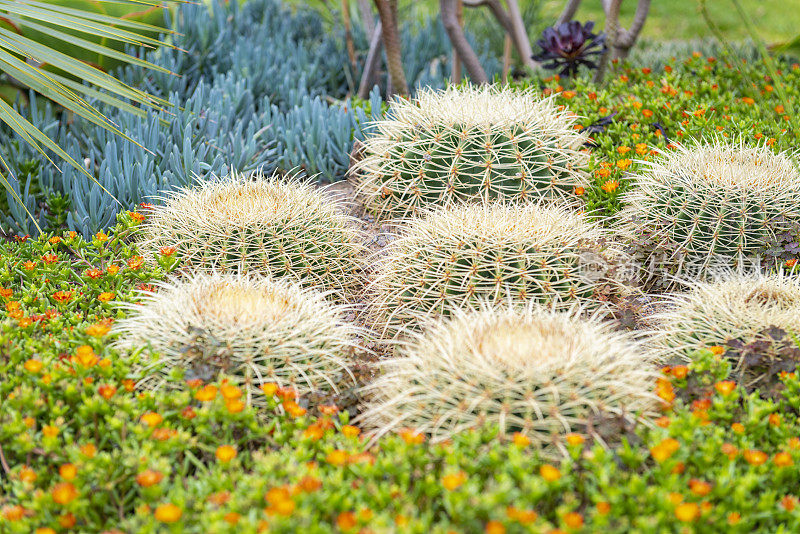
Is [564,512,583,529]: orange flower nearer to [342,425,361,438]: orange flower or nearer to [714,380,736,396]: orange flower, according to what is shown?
[342,425,361,438]: orange flower

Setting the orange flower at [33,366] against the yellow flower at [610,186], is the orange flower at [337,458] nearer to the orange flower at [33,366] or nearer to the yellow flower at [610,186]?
the orange flower at [33,366]

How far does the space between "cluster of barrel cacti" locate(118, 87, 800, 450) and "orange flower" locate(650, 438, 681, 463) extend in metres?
0.14

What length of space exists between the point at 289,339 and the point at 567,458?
88cm

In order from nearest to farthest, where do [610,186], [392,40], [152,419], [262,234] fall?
[152,419], [262,234], [610,186], [392,40]

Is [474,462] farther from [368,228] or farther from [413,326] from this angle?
[368,228]

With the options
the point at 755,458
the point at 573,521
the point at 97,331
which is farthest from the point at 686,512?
the point at 97,331

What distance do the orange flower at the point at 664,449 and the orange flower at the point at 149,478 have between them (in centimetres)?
110

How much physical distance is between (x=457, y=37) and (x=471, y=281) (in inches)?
118

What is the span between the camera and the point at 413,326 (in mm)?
2705

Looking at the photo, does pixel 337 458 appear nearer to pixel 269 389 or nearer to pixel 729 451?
pixel 269 389

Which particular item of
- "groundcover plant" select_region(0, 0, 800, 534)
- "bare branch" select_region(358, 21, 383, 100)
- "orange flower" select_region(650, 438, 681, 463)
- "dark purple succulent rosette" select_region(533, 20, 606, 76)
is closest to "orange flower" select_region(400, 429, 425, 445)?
"groundcover plant" select_region(0, 0, 800, 534)

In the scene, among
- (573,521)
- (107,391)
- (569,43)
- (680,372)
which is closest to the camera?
(573,521)

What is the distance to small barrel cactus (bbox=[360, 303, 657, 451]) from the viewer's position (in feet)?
5.92

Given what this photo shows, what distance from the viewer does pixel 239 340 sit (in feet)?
6.98
